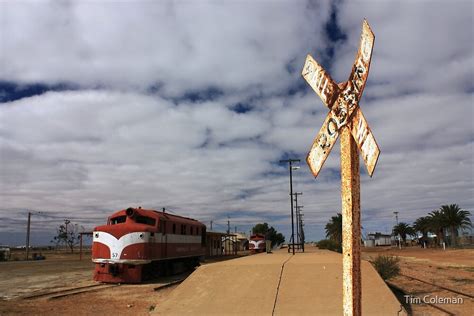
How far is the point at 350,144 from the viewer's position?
12.6ft

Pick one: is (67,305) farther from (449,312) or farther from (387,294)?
(449,312)

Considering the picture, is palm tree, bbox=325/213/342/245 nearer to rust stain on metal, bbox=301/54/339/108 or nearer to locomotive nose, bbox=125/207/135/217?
locomotive nose, bbox=125/207/135/217

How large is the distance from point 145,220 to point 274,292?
12.0 meters

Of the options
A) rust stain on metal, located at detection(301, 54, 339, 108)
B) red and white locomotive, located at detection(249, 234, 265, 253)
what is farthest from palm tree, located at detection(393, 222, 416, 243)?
rust stain on metal, located at detection(301, 54, 339, 108)

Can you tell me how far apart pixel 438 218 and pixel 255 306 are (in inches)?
2484

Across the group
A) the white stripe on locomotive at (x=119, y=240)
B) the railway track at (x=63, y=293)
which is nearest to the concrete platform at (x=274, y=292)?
the railway track at (x=63, y=293)

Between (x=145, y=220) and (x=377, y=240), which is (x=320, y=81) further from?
(x=377, y=240)

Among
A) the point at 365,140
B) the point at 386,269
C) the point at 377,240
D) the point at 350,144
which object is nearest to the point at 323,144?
the point at 350,144

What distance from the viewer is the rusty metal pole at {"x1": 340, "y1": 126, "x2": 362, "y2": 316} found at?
146 inches

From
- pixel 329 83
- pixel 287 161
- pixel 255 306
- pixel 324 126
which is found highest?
pixel 287 161

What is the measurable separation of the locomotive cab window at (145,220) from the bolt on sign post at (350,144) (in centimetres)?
1618

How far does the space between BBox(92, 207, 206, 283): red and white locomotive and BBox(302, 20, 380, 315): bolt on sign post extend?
596 inches

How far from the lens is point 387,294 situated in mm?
7914

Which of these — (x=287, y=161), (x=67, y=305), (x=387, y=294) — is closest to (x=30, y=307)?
(x=67, y=305)
